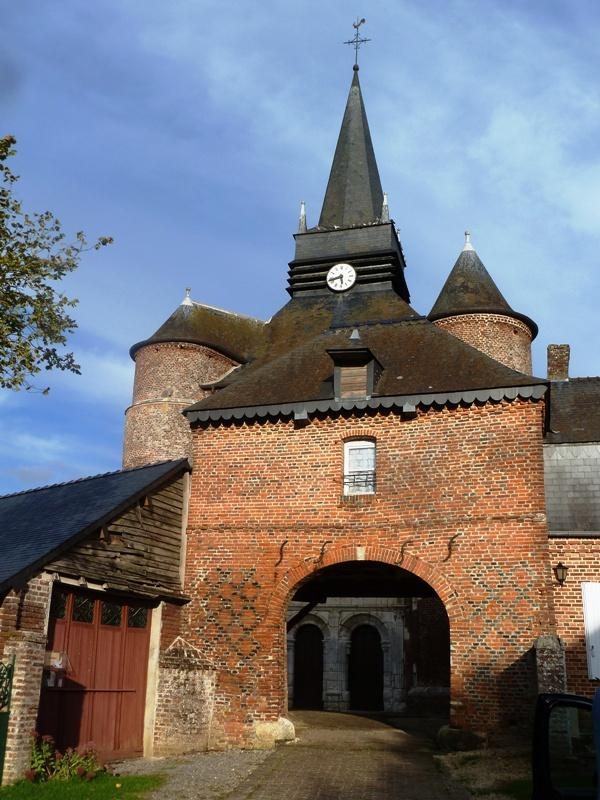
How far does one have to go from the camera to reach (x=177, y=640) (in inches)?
570

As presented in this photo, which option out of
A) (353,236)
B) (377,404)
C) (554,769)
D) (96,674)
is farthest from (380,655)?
(554,769)

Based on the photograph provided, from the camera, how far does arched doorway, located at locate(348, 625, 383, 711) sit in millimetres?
26266

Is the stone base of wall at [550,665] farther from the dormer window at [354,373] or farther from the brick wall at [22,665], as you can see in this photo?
the brick wall at [22,665]

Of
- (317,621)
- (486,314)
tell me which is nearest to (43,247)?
(486,314)

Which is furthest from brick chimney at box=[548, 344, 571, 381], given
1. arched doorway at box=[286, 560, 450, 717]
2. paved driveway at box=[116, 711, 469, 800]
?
paved driveway at box=[116, 711, 469, 800]

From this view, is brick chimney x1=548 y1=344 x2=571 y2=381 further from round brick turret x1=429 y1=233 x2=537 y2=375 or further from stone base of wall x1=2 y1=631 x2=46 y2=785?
stone base of wall x1=2 y1=631 x2=46 y2=785

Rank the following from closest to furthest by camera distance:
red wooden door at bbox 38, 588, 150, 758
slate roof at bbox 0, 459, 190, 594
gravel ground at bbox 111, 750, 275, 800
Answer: gravel ground at bbox 111, 750, 275, 800, slate roof at bbox 0, 459, 190, 594, red wooden door at bbox 38, 588, 150, 758

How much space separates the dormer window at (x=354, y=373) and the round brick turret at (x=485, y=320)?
364 inches

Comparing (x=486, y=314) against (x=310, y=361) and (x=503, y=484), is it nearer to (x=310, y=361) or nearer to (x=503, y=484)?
(x=310, y=361)

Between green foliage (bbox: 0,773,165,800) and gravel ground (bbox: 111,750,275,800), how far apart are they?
23 cm

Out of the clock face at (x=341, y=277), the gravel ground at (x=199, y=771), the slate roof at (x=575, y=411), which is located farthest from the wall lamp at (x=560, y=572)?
the clock face at (x=341, y=277)

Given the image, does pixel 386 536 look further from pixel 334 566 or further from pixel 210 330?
pixel 210 330

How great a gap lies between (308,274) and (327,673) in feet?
44.3

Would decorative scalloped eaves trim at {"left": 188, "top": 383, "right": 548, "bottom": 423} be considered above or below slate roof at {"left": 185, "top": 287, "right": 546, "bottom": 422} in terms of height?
below
